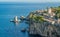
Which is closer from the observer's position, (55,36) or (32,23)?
(55,36)

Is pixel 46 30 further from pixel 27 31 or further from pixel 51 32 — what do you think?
pixel 27 31

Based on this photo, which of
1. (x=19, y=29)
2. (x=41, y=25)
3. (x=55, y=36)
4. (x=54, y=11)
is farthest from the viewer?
(x=54, y=11)

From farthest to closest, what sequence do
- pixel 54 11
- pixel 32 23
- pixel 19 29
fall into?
pixel 54 11
pixel 19 29
pixel 32 23

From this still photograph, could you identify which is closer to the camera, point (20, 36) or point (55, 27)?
point (55, 27)

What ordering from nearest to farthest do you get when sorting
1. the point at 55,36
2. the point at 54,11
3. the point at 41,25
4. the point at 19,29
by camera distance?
1. the point at 55,36
2. the point at 41,25
3. the point at 19,29
4. the point at 54,11

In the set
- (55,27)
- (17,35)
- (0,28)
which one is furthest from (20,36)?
(0,28)

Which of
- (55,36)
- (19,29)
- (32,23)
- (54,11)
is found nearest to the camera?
(55,36)

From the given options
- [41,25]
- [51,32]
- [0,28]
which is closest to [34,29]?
[41,25]

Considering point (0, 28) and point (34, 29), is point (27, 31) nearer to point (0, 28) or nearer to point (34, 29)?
point (34, 29)
